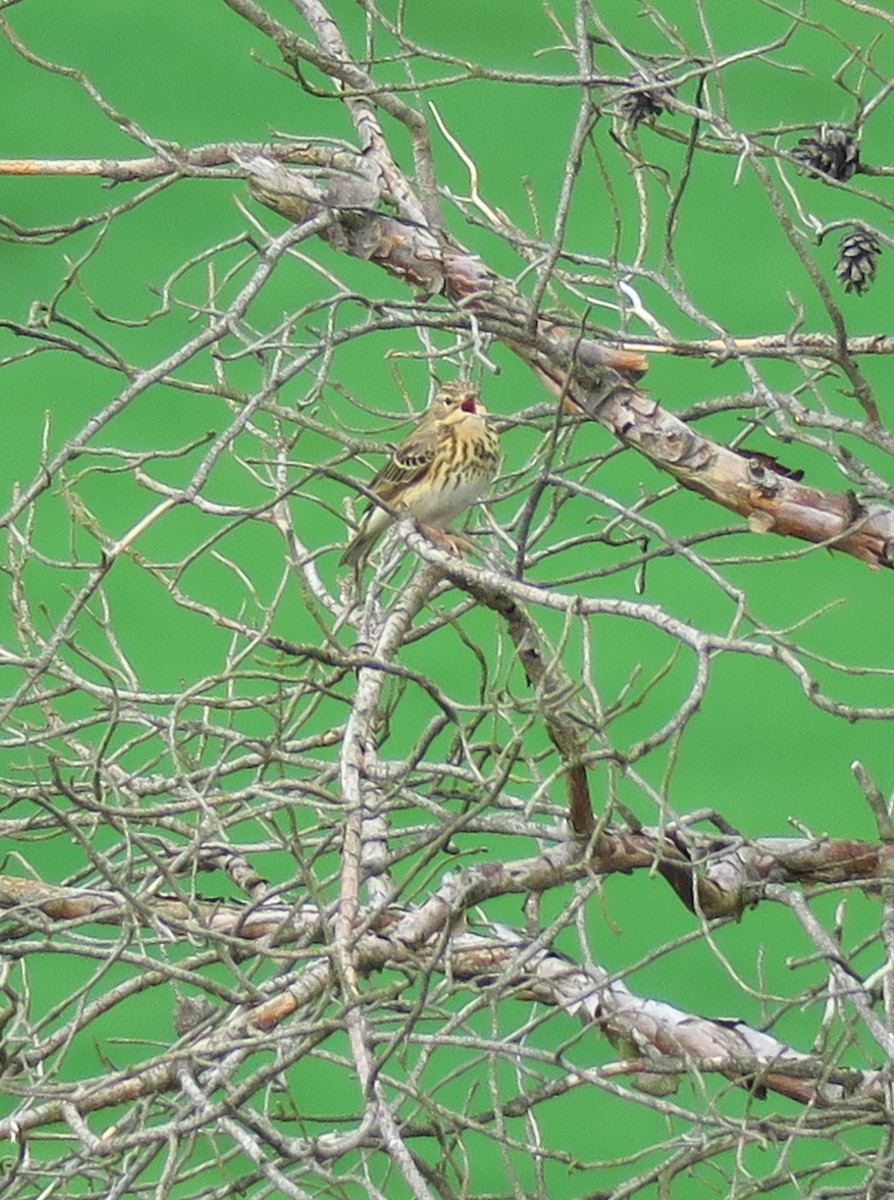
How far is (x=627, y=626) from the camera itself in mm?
7027

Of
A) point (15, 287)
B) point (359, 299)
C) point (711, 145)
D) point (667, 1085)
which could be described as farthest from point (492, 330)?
point (15, 287)

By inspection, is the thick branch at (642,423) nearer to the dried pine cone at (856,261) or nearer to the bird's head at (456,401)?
the dried pine cone at (856,261)

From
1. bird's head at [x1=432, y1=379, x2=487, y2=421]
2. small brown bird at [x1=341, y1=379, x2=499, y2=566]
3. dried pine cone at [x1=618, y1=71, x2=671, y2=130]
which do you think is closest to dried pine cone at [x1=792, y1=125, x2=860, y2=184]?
dried pine cone at [x1=618, y1=71, x2=671, y2=130]

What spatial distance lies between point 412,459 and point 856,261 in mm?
1454

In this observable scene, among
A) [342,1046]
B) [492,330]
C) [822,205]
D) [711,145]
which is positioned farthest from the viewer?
[822,205]

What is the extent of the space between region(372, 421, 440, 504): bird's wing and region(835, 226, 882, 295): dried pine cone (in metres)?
1.35

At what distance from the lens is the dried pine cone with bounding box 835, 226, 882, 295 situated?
11.0 ft

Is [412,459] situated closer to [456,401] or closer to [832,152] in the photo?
[456,401]

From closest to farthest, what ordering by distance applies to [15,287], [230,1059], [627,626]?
[230,1059]
[627,626]
[15,287]

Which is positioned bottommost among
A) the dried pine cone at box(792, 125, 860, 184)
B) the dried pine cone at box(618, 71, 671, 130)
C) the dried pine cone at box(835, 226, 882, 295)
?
the dried pine cone at box(835, 226, 882, 295)

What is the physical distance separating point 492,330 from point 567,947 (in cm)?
358

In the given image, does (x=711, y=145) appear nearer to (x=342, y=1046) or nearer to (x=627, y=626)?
(x=342, y=1046)

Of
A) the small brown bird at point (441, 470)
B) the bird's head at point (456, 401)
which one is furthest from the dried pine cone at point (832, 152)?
the small brown bird at point (441, 470)

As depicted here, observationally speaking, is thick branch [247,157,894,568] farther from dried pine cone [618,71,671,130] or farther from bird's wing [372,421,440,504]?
bird's wing [372,421,440,504]
